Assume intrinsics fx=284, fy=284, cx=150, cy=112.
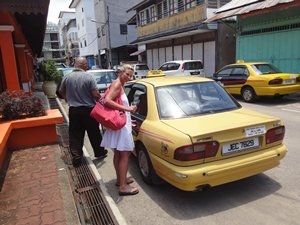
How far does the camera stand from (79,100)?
4918 mm

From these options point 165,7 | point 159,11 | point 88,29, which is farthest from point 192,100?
point 88,29

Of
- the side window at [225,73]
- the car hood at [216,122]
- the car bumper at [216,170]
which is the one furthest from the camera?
the side window at [225,73]

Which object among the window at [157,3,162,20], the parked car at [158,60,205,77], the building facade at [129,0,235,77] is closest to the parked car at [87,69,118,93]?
the parked car at [158,60,205,77]

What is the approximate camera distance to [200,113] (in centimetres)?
390

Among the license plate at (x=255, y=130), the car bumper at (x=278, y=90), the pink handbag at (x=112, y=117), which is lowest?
the car bumper at (x=278, y=90)

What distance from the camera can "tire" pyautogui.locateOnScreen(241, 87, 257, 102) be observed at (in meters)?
10.5

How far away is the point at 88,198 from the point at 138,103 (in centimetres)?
165

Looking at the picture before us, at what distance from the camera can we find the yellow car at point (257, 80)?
31.9ft

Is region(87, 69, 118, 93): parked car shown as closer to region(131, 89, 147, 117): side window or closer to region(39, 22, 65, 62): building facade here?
region(131, 89, 147, 117): side window

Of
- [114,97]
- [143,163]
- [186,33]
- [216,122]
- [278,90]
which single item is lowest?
[143,163]

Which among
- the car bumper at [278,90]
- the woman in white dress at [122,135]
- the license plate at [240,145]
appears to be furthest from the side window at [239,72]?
the woman in white dress at [122,135]

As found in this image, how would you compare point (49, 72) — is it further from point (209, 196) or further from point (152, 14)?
point (152, 14)

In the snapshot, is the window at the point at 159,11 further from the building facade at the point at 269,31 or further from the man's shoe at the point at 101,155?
the man's shoe at the point at 101,155

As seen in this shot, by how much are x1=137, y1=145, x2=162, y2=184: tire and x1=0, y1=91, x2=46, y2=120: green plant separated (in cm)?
257
